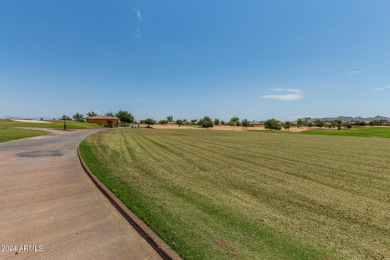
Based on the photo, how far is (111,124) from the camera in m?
82.4

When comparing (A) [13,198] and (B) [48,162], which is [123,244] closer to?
(A) [13,198]

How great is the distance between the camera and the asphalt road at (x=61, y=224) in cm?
348

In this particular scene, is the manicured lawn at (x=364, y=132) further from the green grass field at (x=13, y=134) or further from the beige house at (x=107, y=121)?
the beige house at (x=107, y=121)

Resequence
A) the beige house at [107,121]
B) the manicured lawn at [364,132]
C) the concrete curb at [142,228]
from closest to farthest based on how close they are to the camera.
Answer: the concrete curb at [142,228] < the manicured lawn at [364,132] < the beige house at [107,121]

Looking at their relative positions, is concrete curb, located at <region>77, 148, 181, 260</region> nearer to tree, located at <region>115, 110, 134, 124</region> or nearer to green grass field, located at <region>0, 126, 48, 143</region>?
green grass field, located at <region>0, 126, 48, 143</region>

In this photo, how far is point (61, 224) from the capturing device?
4.39 metres

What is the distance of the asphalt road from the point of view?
3.48 meters

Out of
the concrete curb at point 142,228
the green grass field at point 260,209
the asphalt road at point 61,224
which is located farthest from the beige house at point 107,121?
the concrete curb at point 142,228

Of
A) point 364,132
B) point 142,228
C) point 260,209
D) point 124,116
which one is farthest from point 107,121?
point 364,132

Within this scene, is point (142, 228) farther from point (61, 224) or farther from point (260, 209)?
point (260, 209)

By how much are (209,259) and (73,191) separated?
5.41m

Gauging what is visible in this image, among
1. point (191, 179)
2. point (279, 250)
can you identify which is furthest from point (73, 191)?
point (279, 250)

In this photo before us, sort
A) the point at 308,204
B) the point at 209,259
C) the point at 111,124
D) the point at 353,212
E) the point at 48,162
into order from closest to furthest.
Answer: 1. the point at 209,259
2. the point at 353,212
3. the point at 308,204
4. the point at 48,162
5. the point at 111,124

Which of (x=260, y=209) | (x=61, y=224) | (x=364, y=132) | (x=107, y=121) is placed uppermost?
(x=107, y=121)
